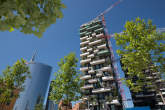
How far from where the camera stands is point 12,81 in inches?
481

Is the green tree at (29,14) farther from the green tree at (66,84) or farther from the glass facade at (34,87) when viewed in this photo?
the glass facade at (34,87)

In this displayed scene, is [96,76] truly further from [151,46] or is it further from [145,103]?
[151,46]

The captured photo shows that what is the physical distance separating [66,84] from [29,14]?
9248mm

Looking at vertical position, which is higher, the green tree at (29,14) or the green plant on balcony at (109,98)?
the green tree at (29,14)

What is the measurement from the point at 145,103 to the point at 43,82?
17998 cm

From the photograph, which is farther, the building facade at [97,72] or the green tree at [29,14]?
the building facade at [97,72]

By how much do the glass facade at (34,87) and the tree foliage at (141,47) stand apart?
176 m

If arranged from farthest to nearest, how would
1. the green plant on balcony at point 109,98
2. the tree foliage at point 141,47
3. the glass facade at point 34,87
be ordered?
the glass facade at point 34,87 → the green plant on balcony at point 109,98 → the tree foliage at point 141,47

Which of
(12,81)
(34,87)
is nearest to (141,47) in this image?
(12,81)

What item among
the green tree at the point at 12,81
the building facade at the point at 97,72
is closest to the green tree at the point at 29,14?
the green tree at the point at 12,81

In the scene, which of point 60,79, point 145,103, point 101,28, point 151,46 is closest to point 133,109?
point 151,46

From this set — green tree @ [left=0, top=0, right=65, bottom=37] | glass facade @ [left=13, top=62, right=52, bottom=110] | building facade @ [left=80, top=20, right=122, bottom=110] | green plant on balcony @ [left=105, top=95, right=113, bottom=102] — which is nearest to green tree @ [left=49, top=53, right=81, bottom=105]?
green tree @ [left=0, top=0, right=65, bottom=37]

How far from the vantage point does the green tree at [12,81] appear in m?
11.8

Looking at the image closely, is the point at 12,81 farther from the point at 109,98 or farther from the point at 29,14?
the point at 109,98
